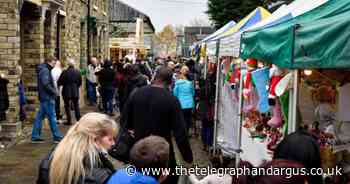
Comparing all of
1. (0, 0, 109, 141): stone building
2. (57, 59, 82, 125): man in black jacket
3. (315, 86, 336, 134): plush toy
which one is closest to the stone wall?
(0, 0, 109, 141): stone building

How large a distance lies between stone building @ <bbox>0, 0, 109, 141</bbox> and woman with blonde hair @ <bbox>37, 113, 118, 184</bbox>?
27.0ft

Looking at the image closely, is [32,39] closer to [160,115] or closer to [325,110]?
[160,115]

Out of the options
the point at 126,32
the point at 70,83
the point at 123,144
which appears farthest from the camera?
the point at 126,32

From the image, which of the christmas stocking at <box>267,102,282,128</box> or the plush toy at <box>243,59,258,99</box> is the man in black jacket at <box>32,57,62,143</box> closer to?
the plush toy at <box>243,59,258,99</box>

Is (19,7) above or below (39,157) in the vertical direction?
above

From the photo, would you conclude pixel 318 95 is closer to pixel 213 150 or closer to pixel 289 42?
pixel 289 42

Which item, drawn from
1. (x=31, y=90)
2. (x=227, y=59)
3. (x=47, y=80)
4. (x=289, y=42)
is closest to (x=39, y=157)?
(x=47, y=80)

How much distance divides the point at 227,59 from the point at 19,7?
15.8 ft

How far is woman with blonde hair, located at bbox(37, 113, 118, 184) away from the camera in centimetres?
322

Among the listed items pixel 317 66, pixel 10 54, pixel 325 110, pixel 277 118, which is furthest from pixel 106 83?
pixel 317 66

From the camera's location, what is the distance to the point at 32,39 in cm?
1369

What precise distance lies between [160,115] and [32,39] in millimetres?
9146

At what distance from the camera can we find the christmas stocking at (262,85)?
638cm

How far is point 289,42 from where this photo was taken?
187 inches
